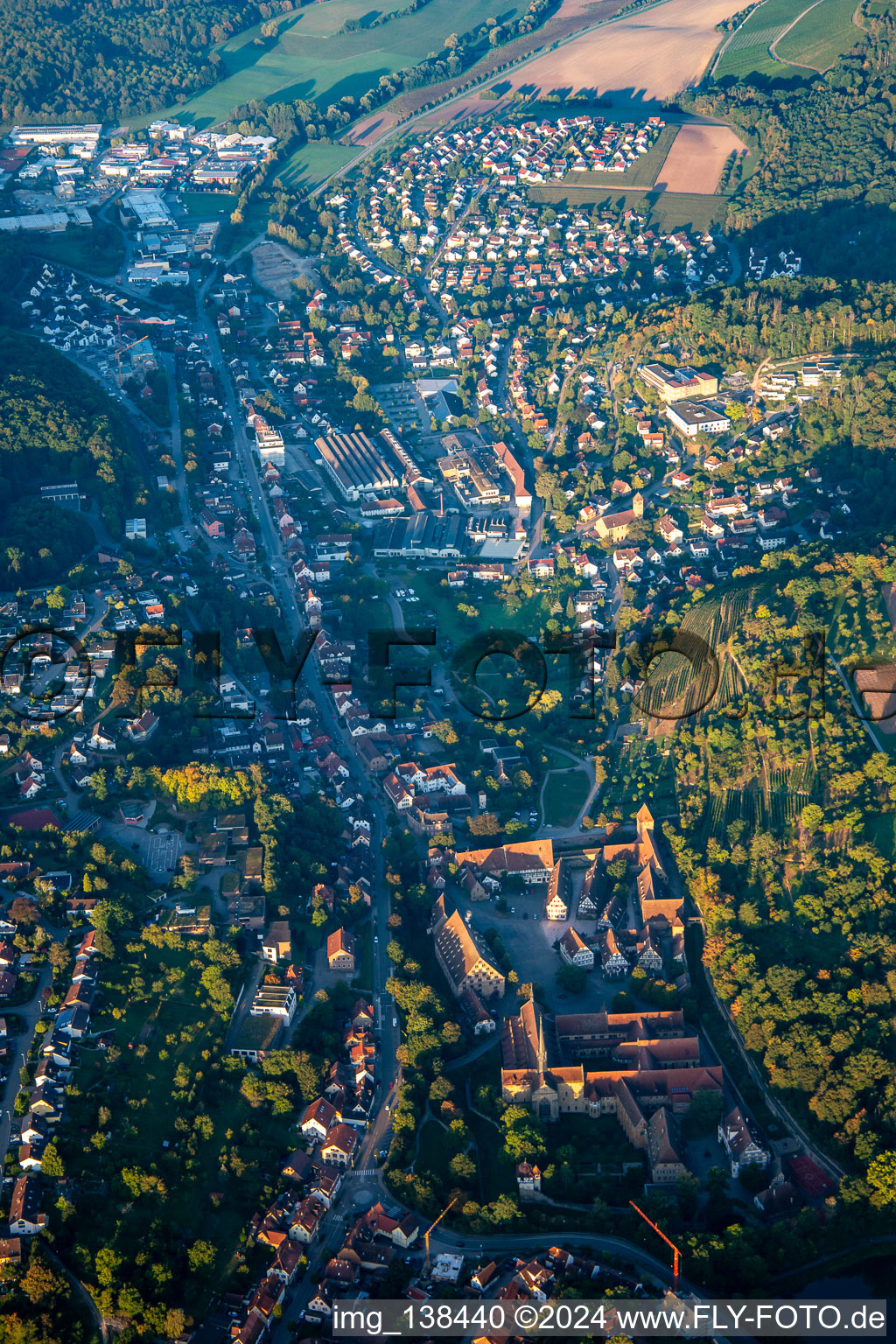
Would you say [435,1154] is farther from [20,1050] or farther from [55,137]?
[55,137]

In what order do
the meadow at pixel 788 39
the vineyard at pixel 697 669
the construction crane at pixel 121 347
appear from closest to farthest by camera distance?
the vineyard at pixel 697 669
the construction crane at pixel 121 347
the meadow at pixel 788 39

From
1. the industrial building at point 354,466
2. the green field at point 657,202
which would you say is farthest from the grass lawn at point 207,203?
the industrial building at point 354,466

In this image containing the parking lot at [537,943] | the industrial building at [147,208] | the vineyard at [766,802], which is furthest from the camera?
the industrial building at [147,208]

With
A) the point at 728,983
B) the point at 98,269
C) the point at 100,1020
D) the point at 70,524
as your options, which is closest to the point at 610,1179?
the point at 728,983

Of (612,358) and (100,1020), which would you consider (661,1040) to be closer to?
(100,1020)

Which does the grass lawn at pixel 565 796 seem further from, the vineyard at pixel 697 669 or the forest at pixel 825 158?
the forest at pixel 825 158

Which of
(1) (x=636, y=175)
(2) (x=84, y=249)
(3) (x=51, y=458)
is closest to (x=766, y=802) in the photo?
(3) (x=51, y=458)

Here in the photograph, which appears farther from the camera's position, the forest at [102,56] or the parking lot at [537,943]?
the forest at [102,56]
